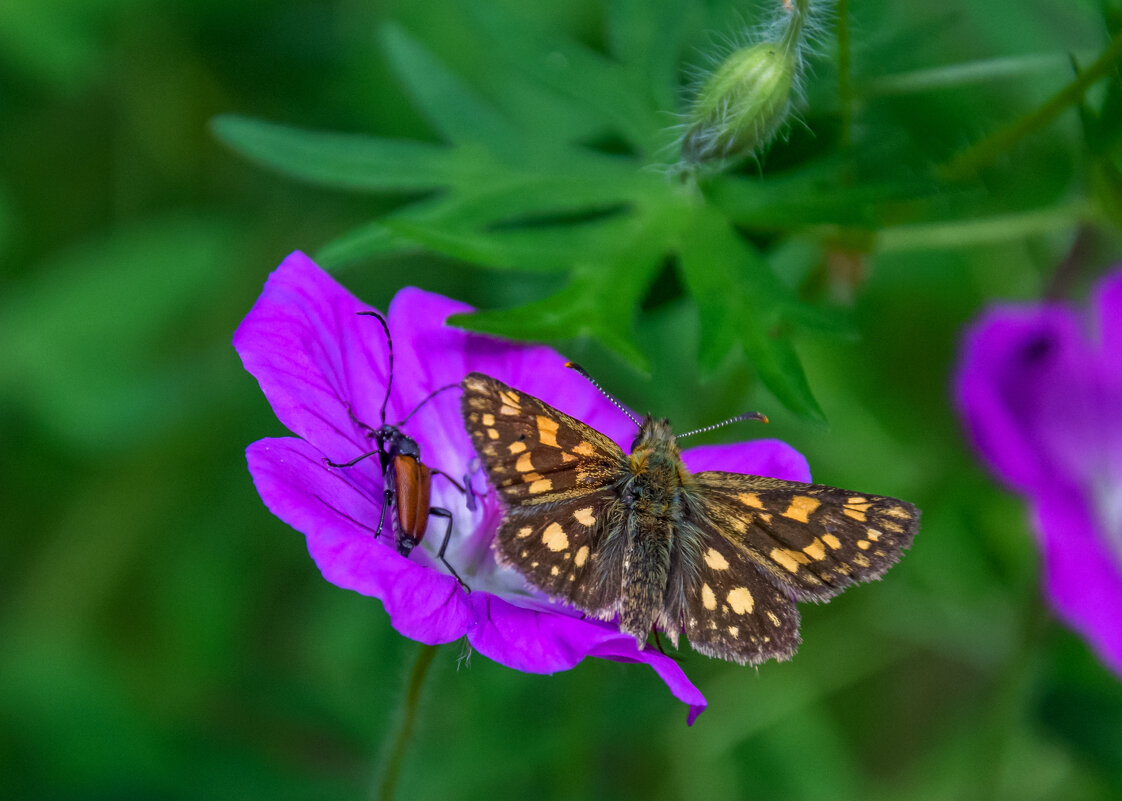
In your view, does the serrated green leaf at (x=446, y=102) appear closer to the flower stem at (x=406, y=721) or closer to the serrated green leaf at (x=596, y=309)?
the serrated green leaf at (x=596, y=309)

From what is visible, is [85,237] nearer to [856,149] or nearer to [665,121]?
[665,121]

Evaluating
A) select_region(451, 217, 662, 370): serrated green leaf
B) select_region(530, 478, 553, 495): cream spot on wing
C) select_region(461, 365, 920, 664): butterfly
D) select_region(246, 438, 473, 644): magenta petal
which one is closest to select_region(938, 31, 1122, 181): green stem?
select_region(451, 217, 662, 370): serrated green leaf

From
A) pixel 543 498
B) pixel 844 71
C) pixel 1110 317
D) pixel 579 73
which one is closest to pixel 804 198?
pixel 844 71

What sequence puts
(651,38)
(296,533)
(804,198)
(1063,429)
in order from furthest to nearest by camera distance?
1. (296,533)
2. (1063,429)
3. (651,38)
4. (804,198)

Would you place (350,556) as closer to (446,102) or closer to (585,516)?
(585,516)

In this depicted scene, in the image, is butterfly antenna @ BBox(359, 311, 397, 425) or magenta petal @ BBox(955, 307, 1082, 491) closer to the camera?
Answer: butterfly antenna @ BBox(359, 311, 397, 425)

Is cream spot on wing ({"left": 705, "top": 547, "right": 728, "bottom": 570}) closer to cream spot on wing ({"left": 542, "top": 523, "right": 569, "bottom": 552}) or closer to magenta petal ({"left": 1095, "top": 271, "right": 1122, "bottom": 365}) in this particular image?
cream spot on wing ({"left": 542, "top": 523, "right": 569, "bottom": 552})
